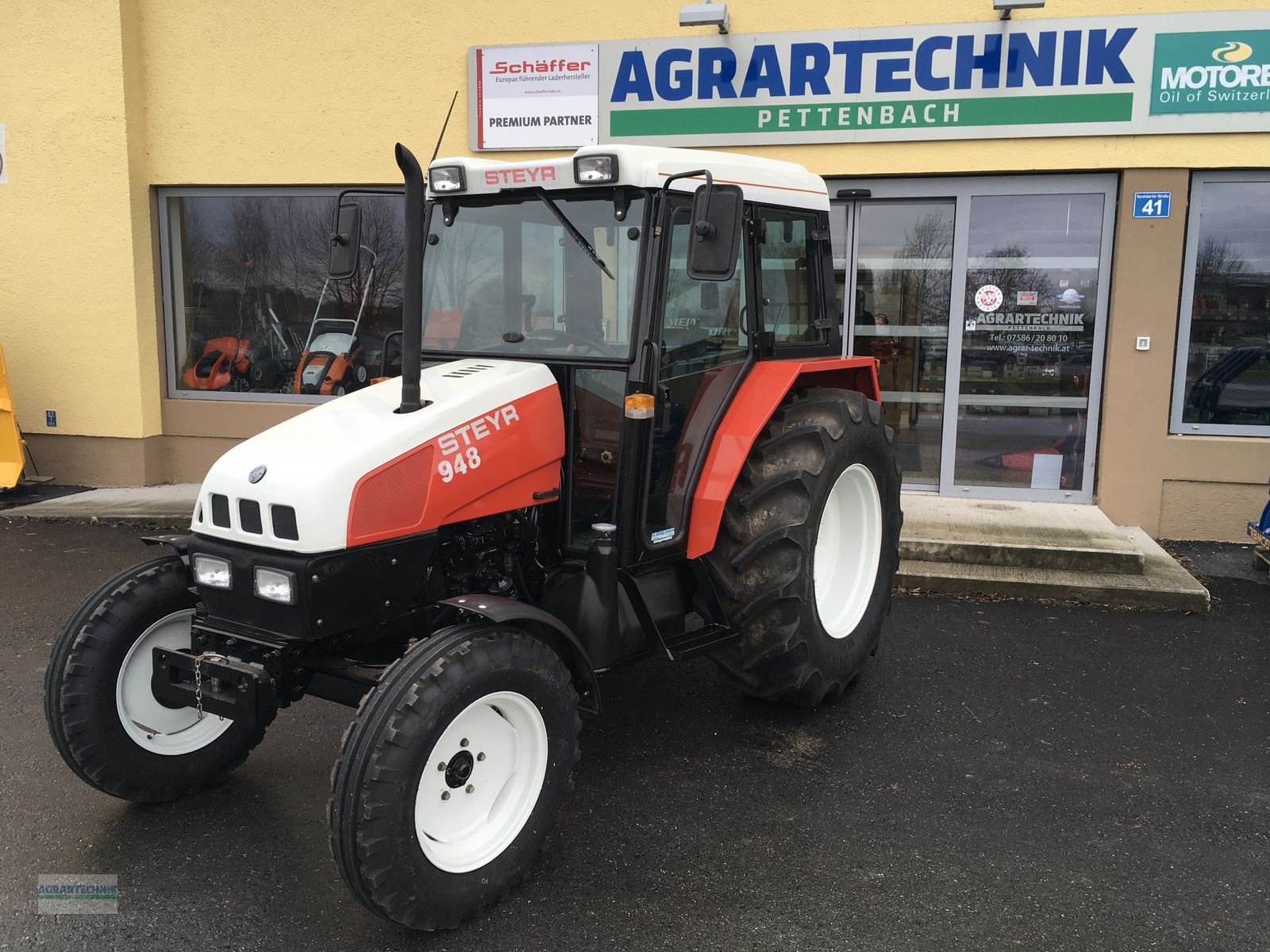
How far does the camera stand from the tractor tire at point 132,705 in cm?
322

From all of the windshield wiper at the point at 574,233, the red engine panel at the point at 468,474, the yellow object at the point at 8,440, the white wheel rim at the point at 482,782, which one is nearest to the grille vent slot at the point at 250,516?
the red engine panel at the point at 468,474

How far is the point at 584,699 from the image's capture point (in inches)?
130

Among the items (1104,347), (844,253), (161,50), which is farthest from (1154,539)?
(161,50)

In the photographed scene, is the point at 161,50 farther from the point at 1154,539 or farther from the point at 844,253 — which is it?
the point at 1154,539

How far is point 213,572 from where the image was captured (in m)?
3.07

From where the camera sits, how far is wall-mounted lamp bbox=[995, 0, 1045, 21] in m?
6.95

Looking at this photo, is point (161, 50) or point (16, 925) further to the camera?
point (161, 50)

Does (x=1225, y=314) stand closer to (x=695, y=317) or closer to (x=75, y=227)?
(x=695, y=317)

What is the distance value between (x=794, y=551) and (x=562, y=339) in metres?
1.19

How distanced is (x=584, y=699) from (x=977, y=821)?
144cm

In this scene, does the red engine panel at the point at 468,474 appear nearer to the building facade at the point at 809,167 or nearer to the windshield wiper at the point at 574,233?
the windshield wiper at the point at 574,233

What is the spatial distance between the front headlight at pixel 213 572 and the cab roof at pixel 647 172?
1.65 meters

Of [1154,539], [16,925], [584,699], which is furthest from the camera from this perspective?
[1154,539]

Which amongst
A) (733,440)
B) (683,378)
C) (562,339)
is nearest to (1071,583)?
(733,440)
